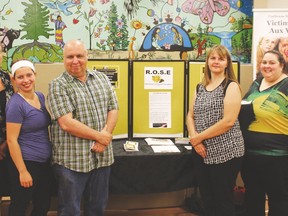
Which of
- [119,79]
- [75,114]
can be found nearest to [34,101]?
[75,114]

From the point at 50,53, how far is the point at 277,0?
2.66m

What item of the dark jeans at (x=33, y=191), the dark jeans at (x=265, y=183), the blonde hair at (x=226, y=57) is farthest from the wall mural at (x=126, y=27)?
the dark jeans at (x=33, y=191)

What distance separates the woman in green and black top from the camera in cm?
251

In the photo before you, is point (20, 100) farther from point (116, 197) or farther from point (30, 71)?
point (116, 197)

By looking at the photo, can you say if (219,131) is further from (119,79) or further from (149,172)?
(119,79)

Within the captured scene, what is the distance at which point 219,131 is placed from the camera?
2367 mm

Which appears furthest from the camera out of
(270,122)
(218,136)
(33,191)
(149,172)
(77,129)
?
(149,172)

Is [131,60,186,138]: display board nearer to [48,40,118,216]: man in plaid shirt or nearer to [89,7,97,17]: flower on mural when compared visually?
[48,40,118,216]: man in plaid shirt

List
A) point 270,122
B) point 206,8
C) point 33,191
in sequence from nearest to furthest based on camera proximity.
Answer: point 33,191 → point 270,122 → point 206,8

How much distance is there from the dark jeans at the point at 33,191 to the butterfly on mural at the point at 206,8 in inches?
108

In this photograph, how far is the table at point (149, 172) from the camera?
8.88 ft

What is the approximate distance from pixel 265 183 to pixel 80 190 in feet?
4.21

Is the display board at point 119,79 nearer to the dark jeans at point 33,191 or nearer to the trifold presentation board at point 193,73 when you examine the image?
the trifold presentation board at point 193,73

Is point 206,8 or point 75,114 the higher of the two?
point 206,8
